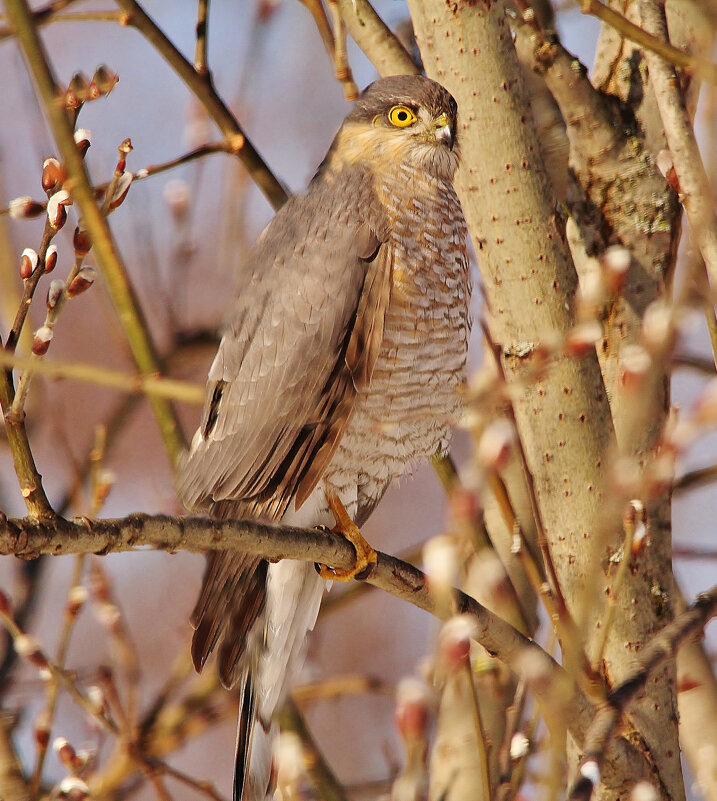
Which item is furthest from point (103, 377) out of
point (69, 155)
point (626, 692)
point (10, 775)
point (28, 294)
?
point (10, 775)

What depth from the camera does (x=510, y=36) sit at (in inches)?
111

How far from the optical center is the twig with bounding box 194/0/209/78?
3.00 metres

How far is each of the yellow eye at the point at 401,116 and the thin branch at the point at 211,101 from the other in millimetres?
402

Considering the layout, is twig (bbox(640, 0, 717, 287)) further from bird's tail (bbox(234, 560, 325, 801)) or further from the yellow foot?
bird's tail (bbox(234, 560, 325, 801))

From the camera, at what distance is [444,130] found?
3.01 m

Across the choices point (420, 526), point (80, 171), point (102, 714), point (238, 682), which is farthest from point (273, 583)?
point (420, 526)

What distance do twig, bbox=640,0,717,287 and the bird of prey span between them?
2.32 ft

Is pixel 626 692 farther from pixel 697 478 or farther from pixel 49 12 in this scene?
pixel 49 12

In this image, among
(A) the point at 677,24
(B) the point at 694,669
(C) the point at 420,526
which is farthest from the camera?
(C) the point at 420,526

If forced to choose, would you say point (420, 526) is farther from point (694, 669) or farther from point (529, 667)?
point (529, 667)

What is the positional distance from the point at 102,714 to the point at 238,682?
1.71ft

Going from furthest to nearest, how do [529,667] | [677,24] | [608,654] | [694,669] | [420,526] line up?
[420,526] → [694,669] → [677,24] → [608,654] → [529,667]

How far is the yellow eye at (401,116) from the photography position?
122 inches

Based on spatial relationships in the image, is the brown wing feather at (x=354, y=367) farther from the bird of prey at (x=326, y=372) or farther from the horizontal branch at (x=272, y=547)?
the horizontal branch at (x=272, y=547)
